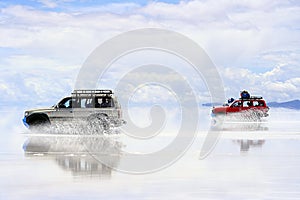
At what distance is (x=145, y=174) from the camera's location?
523 inches

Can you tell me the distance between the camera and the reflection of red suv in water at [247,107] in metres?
39.8

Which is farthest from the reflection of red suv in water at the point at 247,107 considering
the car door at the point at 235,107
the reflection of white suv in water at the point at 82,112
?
the reflection of white suv in water at the point at 82,112

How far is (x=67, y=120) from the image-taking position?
83.9 feet

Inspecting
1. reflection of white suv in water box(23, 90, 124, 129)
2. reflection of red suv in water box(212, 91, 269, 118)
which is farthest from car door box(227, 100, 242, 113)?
reflection of white suv in water box(23, 90, 124, 129)

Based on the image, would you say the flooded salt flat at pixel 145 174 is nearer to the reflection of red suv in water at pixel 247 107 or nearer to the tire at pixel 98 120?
the tire at pixel 98 120

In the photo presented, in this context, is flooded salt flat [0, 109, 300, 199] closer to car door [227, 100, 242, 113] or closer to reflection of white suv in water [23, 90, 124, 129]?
reflection of white suv in water [23, 90, 124, 129]

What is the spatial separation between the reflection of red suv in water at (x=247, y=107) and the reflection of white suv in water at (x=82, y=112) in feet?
50.3

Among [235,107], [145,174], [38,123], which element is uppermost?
[235,107]

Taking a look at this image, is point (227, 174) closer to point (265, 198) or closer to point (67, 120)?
point (265, 198)

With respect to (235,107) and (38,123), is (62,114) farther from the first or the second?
(235,107)

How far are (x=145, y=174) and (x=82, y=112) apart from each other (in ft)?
42.1

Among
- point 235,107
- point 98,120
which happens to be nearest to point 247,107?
point 235,107

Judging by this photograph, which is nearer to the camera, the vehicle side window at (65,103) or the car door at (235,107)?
the vehicle side window at (65,103)

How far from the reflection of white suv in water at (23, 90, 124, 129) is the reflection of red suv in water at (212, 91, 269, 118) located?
15.3 metres
